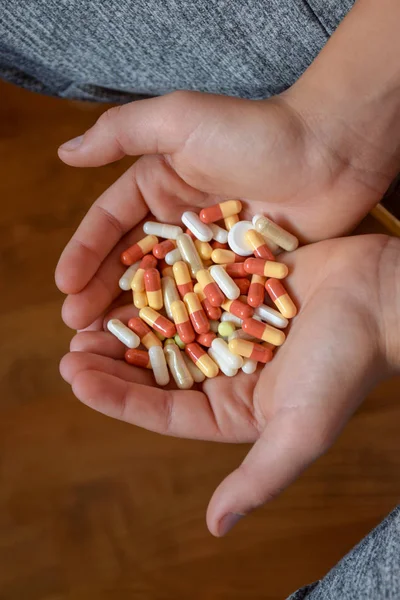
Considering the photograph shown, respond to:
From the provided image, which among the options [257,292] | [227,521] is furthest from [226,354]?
[227,521]

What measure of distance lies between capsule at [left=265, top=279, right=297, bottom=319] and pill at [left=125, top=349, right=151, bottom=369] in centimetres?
30

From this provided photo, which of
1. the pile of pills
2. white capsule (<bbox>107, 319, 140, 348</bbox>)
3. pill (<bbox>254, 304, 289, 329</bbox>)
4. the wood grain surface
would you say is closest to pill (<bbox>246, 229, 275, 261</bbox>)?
the pile of pills

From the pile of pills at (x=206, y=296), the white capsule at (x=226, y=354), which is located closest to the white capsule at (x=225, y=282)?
the pile of pills at (x=206, y=296)

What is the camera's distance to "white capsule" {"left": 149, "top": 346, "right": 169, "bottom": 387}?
4.29 ft

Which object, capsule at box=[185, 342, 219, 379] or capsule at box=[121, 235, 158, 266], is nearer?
capsule at box=[185, 342, 219, 379]

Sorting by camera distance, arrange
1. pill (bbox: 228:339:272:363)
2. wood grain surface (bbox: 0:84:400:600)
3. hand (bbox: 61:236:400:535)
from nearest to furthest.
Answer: hand (bbox: 61:236:400:535)
pill (bbox: 228:339:272:363)
wood grain surface (bbox: 0:84:400:600)

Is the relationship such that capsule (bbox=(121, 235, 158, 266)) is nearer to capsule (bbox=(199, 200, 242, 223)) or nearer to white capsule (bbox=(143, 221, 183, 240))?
white capsule (bbox=(143, 221, 183, 240))

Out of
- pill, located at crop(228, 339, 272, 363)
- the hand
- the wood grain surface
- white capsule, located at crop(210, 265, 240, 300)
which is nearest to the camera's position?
the hand

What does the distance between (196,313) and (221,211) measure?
0.80ft

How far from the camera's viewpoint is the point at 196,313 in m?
1.39

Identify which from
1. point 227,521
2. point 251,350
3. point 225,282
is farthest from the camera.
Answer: point 225,282

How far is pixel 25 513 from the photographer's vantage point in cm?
157

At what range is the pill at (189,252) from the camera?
4.69 feet

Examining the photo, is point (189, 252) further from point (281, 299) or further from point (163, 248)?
point (281, 299)
